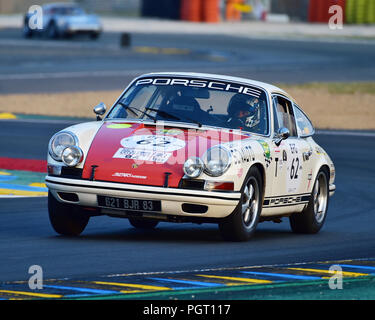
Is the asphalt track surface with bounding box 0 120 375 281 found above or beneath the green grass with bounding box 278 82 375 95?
above

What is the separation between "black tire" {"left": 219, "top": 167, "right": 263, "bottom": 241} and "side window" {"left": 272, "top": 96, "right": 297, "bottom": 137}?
2.98ft

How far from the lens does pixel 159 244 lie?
8.99 metres

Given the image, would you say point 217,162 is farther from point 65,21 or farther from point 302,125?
point 65,21

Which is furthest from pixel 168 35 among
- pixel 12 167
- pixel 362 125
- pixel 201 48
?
pixel 12 167

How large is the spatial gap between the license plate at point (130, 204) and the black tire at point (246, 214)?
63 cm

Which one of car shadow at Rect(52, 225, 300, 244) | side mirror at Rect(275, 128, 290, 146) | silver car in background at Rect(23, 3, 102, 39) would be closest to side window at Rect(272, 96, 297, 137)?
side mirror at Rect(275, 128, 290, 146)

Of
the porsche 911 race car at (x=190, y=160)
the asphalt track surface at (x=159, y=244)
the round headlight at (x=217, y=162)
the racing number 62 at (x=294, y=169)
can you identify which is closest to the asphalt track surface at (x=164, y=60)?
the asphalt track surface at (x=159, y=244)

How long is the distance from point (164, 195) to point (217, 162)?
0.51 m

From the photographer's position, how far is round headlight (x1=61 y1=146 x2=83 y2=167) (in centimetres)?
889

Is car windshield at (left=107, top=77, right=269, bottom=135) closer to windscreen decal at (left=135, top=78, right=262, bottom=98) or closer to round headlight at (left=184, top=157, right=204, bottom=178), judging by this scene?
windscreen decal at (left=135, top=78, right=262, bottom=98)

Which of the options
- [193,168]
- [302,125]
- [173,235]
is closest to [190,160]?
[193,168]

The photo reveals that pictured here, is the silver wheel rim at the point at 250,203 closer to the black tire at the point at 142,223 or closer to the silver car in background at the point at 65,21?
the black tire at the point at 142,223

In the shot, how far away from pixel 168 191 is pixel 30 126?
11770 mm

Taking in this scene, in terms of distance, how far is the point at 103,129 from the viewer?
30.7ft
